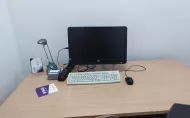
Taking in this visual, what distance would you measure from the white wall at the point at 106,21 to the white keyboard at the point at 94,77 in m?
0.44

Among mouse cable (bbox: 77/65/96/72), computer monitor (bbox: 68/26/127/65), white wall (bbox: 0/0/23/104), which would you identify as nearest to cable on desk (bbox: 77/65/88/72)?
mouse cable (bbox: 77/65/96/72)

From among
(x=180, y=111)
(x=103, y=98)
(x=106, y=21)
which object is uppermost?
(x=106, y=21)

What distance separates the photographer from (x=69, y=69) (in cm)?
166

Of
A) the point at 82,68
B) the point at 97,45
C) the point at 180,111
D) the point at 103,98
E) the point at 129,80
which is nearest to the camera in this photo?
the point at 180,111

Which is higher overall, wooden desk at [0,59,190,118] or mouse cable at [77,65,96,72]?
mouse cable at [77,65,96,72]

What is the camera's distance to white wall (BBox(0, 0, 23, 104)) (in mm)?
1584

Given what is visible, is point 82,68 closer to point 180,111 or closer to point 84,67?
point 84,67

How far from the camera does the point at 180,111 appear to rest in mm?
882

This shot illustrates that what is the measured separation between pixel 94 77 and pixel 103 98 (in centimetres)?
30

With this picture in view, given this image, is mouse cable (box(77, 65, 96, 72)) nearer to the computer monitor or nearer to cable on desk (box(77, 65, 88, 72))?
cable on desk (box(77, 65, 88, 72))

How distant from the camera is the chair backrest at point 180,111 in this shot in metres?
0.86

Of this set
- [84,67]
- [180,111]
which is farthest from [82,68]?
[180,111]

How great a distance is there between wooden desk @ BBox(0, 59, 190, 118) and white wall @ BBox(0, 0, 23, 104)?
0.25 m

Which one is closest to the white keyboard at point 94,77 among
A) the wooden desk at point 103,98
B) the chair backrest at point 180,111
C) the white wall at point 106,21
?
the wooden desk at point 103,98
